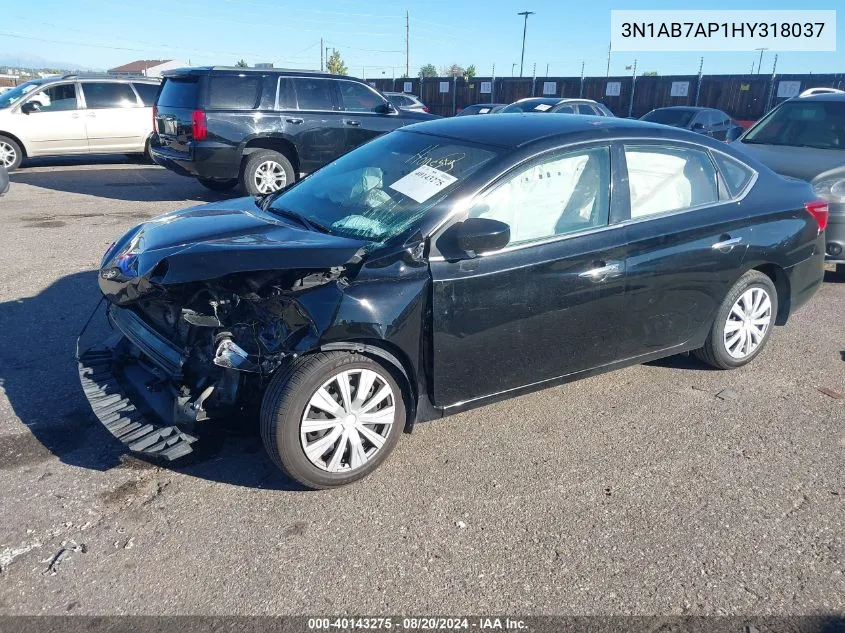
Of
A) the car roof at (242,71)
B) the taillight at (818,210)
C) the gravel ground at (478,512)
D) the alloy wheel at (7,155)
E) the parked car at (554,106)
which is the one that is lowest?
the gravel ground at (478,512)

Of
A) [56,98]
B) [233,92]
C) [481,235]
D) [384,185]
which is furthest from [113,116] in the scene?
[481,235]

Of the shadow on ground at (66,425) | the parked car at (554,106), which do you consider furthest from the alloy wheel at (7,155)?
the parked car at (554,106)

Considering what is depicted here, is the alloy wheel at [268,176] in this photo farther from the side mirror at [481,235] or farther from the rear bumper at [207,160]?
the side mirror at [481,235]

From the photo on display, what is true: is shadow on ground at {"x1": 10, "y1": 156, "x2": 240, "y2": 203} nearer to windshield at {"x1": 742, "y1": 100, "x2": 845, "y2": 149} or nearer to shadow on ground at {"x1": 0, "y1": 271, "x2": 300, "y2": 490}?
shadow on ground at {"x1": 0, "y1": 271, "x2": 300, "y2": 490}

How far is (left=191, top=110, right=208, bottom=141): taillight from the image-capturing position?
8961 millimetres

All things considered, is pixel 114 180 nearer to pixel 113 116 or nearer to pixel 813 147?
pixel 113 116

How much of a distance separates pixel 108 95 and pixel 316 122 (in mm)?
5817

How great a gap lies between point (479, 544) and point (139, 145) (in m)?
13.1

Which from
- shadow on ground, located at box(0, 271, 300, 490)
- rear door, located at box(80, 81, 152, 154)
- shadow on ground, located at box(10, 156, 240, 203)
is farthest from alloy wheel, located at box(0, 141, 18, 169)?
shadow on ground, located at box(0, 271, 300, 490)

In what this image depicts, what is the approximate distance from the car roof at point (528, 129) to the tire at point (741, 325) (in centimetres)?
103

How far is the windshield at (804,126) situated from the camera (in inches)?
291

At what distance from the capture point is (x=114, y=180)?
485 inches

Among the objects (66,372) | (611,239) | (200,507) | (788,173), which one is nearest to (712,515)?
(611,239)

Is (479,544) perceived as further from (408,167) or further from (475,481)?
(408,167)
